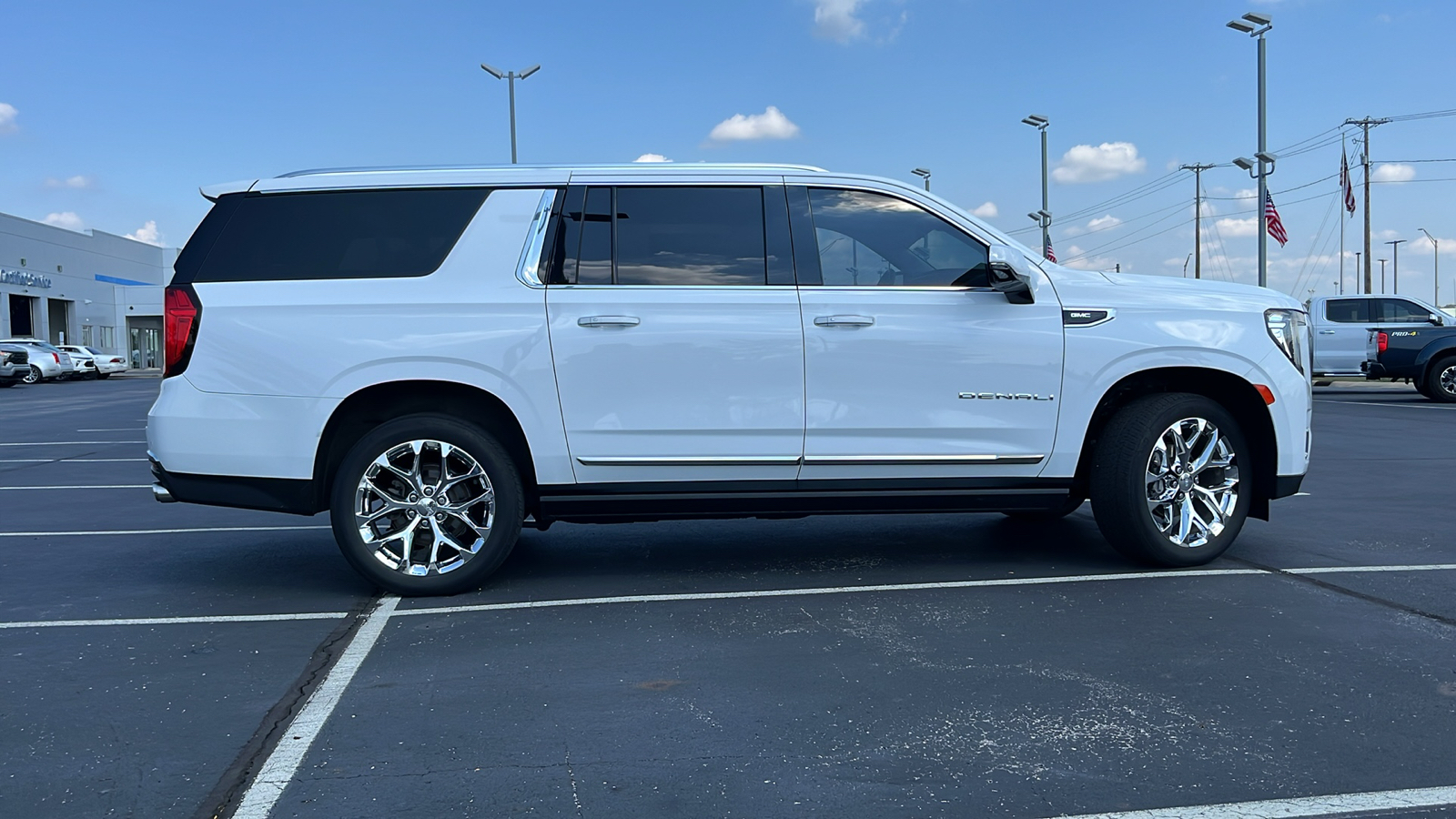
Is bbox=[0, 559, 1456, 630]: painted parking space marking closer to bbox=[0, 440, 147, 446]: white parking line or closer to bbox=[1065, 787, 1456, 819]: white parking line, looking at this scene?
bbox=[1065, 787, 1456, 819]: white parking line

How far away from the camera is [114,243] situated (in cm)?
6881

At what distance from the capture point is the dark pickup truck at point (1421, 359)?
19.9 metres

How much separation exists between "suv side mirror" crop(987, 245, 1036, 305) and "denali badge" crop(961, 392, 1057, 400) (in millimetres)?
441

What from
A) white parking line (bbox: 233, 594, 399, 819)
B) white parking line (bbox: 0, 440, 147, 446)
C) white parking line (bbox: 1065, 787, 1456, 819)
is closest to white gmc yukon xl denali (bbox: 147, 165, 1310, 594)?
white parking line (bbox: 233, 594, 399, 819)

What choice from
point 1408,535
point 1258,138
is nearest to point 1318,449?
point 1408,535

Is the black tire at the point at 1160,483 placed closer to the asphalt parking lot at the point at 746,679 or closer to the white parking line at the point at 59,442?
the asphalt parking lot at the point at 746,679

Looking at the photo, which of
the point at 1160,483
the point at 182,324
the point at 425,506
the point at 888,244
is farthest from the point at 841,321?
the point at 182,324

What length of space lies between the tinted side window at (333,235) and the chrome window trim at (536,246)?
0.97 feet

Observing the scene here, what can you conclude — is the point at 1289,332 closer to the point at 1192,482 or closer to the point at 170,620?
the point at 1192,482

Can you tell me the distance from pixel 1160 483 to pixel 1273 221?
26918mm

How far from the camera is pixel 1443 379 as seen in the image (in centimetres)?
1991

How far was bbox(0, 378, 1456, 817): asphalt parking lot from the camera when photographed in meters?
3.02

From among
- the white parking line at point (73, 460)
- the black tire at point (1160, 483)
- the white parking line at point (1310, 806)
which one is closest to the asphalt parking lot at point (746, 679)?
the white parking line at point (1310, 806)

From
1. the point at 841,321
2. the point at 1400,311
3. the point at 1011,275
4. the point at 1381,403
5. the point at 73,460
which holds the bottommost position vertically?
the point at 1381,403
